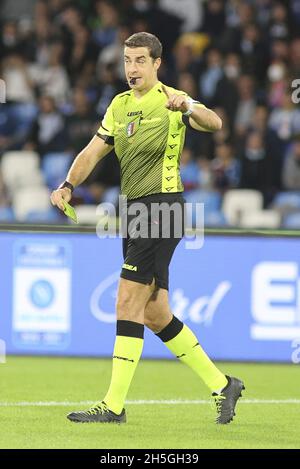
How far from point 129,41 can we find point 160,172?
0.86 m

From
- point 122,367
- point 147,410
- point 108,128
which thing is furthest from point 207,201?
point 122,367

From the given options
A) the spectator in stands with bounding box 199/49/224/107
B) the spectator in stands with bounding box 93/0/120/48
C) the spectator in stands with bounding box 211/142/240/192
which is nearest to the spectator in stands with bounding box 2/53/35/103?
the spectator in stands with bounding box 93/0/120/48

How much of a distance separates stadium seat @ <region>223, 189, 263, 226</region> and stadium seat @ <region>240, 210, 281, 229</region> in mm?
67

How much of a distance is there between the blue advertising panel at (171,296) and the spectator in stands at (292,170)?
2990 millimetres

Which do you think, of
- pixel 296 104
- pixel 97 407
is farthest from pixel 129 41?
pixel 296 104

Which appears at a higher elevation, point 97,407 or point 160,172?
point 160,172

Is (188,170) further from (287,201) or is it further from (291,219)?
(291,219)

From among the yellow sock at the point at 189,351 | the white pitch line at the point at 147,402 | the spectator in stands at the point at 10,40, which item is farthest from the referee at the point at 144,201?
the spectator in stands at the point at 10,40

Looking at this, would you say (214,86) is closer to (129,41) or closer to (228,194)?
(228,194)

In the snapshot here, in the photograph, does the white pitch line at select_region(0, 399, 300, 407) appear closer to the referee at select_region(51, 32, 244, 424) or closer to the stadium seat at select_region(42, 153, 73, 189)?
the referee at select_region(51, 32, 244, 424)

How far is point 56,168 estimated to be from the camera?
1570 centimetres

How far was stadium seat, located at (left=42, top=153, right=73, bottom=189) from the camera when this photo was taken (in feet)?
51.1

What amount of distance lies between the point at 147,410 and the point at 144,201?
62.3 inches

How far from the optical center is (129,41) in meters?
7.92
